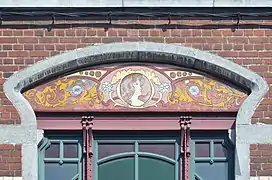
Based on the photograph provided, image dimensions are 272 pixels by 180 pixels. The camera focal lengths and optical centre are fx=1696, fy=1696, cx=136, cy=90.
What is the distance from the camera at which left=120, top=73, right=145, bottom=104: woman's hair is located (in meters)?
20.2

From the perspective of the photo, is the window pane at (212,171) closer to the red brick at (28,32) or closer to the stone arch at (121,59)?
the stone arch at (121,59)

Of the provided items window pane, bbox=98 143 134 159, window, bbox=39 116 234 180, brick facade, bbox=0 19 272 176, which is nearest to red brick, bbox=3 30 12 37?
brick facade, bbox=0 19 272 176

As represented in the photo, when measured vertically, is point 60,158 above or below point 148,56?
below

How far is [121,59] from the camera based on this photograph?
20203mm

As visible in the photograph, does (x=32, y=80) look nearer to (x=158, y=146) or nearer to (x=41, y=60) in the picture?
(x=41, y=60)

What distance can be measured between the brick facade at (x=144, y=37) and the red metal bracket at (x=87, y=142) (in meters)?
0.89

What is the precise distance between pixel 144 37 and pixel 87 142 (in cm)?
143

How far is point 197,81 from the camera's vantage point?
20219 mm

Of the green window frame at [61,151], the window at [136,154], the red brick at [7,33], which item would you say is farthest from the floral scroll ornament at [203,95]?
the red brick at [7,33]

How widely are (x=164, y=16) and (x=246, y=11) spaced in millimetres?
980

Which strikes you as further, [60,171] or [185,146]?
[60,171]

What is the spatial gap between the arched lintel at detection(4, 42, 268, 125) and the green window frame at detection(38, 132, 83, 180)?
20.4 inches

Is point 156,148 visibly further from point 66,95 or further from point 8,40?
point 8,40

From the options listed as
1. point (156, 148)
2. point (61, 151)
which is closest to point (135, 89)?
point (156, 148)
